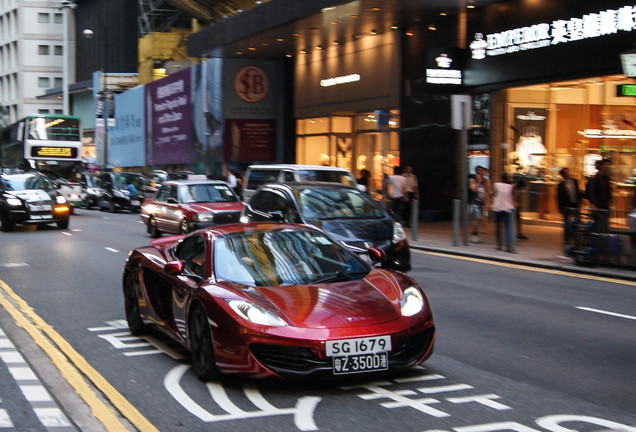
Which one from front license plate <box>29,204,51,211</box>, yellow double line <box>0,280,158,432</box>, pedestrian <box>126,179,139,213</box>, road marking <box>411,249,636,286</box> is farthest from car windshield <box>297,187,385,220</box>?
pedestrian <box>126,179,139,213</box>

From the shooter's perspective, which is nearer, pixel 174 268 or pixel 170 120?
pixel 174 268

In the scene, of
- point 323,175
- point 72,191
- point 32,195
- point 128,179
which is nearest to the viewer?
→ point 323,175

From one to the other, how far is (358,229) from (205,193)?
34.4 ft

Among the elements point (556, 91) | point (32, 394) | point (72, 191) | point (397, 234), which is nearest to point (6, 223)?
point (72, 191)

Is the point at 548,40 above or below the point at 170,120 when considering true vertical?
above

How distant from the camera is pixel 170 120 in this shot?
51.1 metres

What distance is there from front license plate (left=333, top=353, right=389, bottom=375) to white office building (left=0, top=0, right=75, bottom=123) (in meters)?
102

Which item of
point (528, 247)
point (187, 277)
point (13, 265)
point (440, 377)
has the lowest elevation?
point (13, 265)

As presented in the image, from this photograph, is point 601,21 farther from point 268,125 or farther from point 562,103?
point 268,125

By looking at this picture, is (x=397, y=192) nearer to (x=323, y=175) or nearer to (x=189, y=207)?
(x=323, y=175)

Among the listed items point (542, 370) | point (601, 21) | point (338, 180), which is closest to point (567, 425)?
point (542, 370)

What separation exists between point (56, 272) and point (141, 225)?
13.4 metres

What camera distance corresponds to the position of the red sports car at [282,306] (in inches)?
243

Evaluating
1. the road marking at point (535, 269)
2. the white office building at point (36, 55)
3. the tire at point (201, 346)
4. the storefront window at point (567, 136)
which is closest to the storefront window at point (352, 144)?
the storefront window at point (567, 136)
